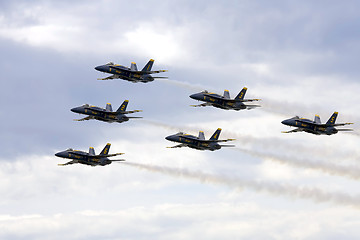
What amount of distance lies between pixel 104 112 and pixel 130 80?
10257mm

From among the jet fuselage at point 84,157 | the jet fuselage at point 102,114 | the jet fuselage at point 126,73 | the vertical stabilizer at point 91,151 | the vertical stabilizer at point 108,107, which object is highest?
the jet fuselage at point 126,73

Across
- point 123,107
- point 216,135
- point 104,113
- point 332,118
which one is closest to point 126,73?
point 123,107

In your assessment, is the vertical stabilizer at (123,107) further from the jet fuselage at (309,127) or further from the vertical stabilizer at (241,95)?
the jet fuselage at (309,127)

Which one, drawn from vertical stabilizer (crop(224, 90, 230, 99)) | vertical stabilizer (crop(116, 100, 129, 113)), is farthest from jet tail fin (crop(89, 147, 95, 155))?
vertical stabilizer (crop(224, 90, 230, 99))

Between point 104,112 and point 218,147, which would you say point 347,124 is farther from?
Result: point 104,112

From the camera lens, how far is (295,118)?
173750 millimetres

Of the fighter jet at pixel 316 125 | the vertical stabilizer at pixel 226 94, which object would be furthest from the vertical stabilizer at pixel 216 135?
the fighter jet at pixel 316 125

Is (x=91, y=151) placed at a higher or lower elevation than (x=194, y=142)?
lower

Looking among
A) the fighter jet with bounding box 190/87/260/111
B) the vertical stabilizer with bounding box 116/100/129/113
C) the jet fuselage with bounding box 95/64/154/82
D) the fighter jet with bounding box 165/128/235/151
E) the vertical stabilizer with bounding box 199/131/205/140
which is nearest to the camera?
the fighter jet with bounding box 190/87/260/111

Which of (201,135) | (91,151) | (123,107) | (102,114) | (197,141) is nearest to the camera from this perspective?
(197,141)

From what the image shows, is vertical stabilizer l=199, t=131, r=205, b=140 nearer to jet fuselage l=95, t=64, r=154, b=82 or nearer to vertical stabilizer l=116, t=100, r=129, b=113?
jet fuselage l=95, t=64, r=154, b=82

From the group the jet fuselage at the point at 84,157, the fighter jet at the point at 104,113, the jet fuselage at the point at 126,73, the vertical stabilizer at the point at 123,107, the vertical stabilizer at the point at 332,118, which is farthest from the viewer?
the vertical stabilizer at the point at 123,107

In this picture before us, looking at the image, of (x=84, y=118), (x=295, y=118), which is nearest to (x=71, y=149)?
(x=84, y=118)

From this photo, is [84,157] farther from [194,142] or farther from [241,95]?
[241,95]
